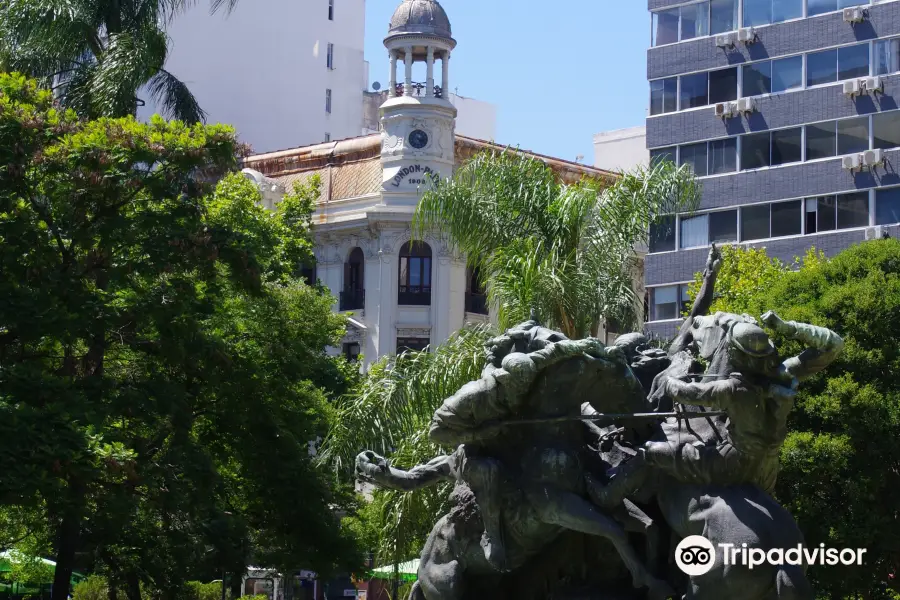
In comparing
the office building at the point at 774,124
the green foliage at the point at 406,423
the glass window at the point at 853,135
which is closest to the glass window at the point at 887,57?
the office building at the point at 774,124

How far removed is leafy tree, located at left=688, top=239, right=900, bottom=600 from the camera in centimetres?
2339

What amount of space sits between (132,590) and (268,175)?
103 feet

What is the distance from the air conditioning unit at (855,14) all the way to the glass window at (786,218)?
469 centimetres

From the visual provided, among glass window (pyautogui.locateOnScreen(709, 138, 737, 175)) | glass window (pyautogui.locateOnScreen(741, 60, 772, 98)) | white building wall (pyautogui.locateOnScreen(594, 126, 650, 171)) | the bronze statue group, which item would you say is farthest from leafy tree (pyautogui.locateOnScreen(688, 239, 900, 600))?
white building wall (pyautogui.locateOnScreen(594, 126, 650, 171))

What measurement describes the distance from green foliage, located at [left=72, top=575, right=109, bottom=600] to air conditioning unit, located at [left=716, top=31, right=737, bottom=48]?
70.7ft

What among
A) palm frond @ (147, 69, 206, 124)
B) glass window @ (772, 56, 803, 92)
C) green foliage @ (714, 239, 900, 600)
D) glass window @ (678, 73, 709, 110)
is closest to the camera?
green foliage @ (714, 239, 900, 600)

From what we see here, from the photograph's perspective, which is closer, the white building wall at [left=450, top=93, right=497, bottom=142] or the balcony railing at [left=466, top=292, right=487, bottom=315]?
Answer: the balcony railing at [left=466, top=292, right=487, bottom=315]

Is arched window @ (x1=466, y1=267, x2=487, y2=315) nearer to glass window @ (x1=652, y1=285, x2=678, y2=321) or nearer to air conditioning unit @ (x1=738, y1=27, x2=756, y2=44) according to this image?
glass window @ (x1=652, y1=285, x2=678, y2=321)

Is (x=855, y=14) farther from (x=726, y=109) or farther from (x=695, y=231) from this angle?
(x=695, y=231)

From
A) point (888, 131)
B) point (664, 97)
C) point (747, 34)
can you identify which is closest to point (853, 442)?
point (888, 131)

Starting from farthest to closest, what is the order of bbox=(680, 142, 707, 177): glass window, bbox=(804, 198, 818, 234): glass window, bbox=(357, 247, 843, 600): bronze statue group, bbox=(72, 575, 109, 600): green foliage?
bbox=(680, 142, 707, 177): glass window → bbox=(804, 198, 818, 234): glass window → bbox=(72, 575, 109, 600): green foliage → bbox=(357, 247, 843, 600): bronze statue group

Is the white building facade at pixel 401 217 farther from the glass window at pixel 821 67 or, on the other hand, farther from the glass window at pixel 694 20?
the glass window at pixel 821 67

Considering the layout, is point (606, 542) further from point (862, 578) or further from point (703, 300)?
point (862, 578)

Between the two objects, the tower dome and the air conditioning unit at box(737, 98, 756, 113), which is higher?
the tower dome
